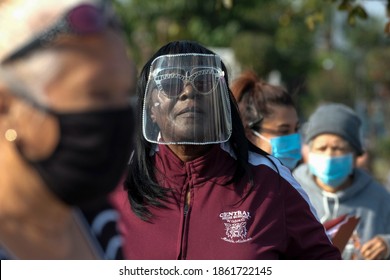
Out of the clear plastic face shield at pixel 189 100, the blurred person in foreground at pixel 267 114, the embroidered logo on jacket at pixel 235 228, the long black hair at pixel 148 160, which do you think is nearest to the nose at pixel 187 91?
the clear plastic face shield at pixel 189 100

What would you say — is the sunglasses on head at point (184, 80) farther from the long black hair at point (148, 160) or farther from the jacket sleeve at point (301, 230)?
the jacket sleeve at point (301, 230)

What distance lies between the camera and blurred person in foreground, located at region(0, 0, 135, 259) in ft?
4.30

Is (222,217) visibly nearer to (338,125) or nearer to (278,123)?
(278,123)

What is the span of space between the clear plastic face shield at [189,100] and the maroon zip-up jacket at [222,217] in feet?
0.45

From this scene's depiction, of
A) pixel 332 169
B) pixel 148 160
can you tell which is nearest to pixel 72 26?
pixel 148 160

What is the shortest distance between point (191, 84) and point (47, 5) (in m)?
1.38

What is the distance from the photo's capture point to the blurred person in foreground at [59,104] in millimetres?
1311

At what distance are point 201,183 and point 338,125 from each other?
7.35 ft

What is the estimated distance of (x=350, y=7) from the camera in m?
5.16

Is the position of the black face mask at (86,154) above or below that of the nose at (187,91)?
above

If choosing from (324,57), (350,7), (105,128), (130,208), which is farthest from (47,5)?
(324,57)

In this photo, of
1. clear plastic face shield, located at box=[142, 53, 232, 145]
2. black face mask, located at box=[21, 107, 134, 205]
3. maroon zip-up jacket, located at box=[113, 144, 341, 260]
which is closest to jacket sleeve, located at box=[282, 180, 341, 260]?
maroon zip-up jacket, located at box=[113, 144, 341, 260]

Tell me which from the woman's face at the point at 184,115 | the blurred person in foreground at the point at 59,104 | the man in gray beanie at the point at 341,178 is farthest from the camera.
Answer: the man in gray beanie at the point at 341,178
